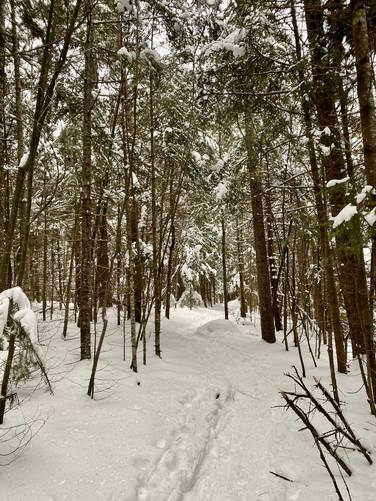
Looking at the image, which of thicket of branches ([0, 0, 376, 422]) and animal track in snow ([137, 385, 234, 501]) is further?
thicket of branches ([0, 0, 376, 422])

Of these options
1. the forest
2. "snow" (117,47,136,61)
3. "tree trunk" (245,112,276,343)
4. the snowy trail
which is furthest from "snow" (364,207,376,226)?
"tree trunk" (245,112,276,343)

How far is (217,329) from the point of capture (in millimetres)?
12266

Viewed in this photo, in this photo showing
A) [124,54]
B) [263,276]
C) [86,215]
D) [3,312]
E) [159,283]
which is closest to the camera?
[3,312]

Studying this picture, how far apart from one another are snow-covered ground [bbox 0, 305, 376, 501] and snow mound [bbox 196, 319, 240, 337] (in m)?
4.90

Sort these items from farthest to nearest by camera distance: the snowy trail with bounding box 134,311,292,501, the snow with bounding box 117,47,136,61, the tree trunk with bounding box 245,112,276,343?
1. the tree trunk with bounding box 245,112,276,343
2. the snow with bounding box 117,47,136,61
3. the snowy trail with bounding box 134,311,292,501

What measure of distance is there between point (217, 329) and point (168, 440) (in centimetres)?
828

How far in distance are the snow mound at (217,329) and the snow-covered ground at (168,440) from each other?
490 centimetres

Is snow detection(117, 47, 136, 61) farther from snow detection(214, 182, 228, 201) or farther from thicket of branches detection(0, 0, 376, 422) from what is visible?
snow detection(214, 182, 228, 201)

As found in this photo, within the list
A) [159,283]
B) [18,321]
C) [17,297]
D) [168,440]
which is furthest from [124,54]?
[168,440]

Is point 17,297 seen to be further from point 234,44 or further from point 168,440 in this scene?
point 234,44

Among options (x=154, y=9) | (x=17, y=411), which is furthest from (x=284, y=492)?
(x=154, y=9)

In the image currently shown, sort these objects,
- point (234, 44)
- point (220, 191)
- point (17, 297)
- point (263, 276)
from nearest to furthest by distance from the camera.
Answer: point (17, 297) → point (234, 44) → point (263, 276) → point (220, 191)

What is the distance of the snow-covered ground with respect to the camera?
3145 millimetres

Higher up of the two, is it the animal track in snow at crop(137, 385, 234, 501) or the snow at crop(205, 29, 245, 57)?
the snow at crop(205, 29, 245, 57)
